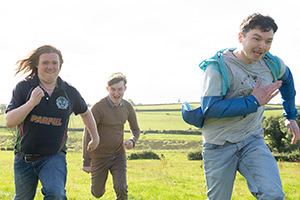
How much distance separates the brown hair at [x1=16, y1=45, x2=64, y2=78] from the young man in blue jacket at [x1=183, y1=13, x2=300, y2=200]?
199 centimetres

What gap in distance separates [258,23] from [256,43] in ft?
0.78

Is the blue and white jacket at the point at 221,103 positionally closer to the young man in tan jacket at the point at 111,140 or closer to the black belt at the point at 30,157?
the black belt at the point at 30,157

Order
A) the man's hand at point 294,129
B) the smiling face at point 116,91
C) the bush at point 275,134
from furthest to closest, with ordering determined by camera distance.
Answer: the bush at point 275,134, the smiling face at point 116,91, the man's hand at point 294,129

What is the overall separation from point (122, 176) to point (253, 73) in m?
3.71

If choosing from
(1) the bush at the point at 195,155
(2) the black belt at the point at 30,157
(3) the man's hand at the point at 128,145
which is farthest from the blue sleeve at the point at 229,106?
(1) the bush at the point at 195,155

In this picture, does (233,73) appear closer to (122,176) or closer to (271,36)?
(271,36)

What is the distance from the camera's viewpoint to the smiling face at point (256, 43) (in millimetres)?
4023

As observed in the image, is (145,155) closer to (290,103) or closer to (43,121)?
(290,103)

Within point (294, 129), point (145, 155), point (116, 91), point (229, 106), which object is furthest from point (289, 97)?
point (145, 155)

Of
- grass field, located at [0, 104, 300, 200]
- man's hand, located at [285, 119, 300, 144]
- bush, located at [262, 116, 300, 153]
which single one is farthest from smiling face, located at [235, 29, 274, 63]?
bush, located at [262, 116, 300, 153]

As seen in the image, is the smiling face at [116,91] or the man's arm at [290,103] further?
the smiling face at [116,91]

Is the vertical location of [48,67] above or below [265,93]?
above

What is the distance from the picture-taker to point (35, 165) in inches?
184

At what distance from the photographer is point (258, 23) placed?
405cm
